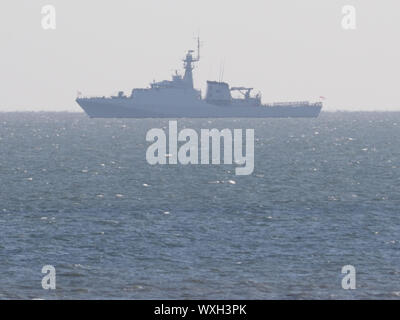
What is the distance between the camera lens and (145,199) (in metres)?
47.9

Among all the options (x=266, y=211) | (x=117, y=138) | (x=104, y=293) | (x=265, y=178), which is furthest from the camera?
(x=117, y=138)

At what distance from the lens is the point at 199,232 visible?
115 feet

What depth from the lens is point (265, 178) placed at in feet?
201

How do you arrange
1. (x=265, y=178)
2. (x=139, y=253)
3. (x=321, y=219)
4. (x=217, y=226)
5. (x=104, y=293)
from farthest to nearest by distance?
(x=265, y=178)
(x=321, y=219)
(x=217, y=226)
(x=139, y=253)
(x=104, y=293)

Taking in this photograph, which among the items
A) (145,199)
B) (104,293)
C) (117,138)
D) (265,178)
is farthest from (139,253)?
(117,138)

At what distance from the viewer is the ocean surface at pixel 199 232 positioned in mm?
25547

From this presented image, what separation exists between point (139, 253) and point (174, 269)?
3086mm

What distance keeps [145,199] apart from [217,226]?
467 inches

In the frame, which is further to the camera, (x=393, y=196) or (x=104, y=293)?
(x=393, y=196)

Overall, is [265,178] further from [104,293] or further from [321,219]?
[104,293]

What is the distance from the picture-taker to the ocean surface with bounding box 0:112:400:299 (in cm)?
2555
